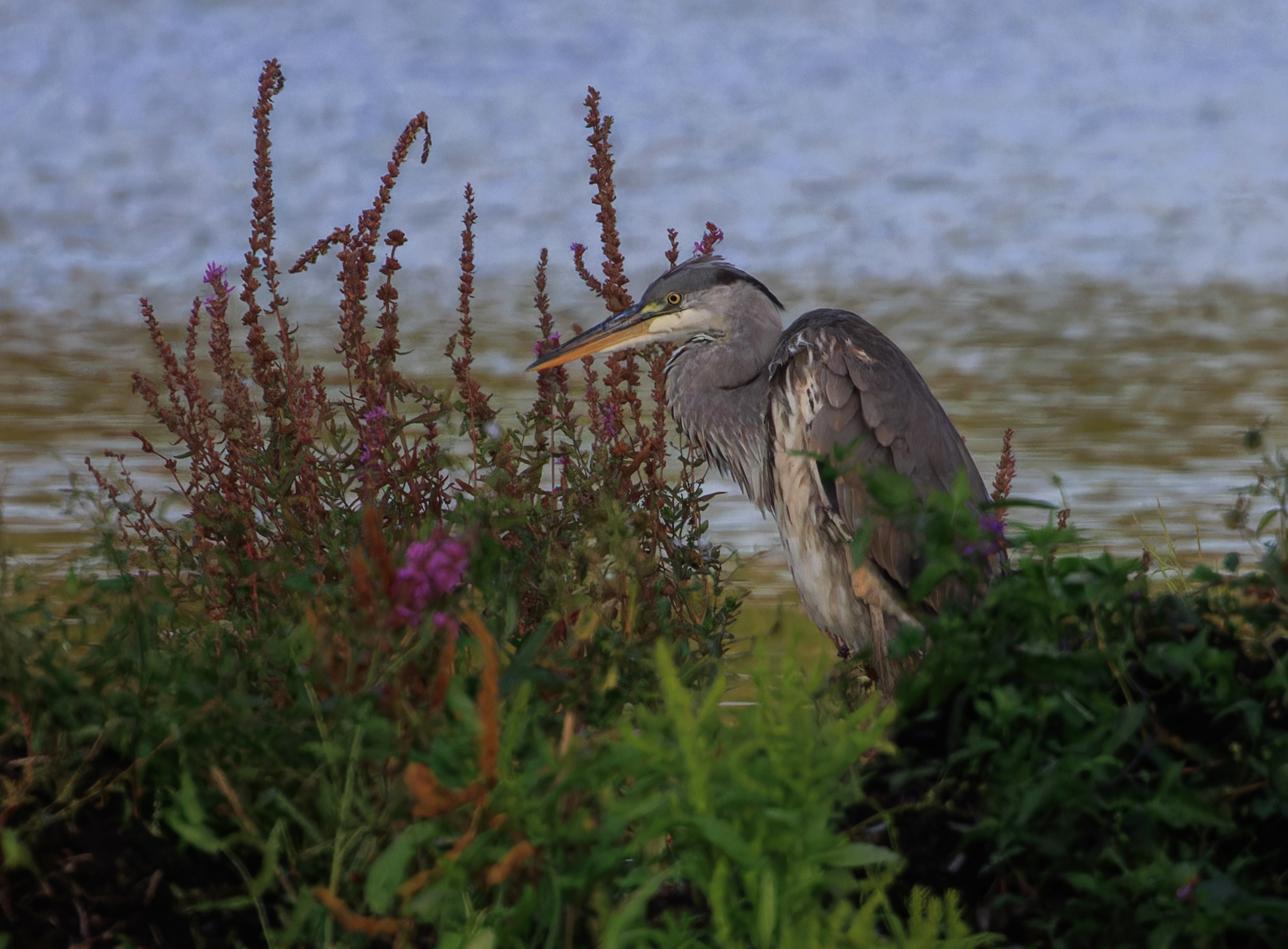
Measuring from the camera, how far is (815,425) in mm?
4832

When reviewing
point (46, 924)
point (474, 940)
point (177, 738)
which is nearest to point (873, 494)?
point (474, 940)

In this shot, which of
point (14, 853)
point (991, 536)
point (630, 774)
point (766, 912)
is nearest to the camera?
point (766, 912)

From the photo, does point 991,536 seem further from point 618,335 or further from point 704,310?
point 704,310

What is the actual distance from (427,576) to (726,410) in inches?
135

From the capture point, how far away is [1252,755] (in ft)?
7.15

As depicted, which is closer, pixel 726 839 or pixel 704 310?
pixel 726 839

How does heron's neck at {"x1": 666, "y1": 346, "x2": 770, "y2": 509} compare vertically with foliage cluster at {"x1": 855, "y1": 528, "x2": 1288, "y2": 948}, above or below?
above

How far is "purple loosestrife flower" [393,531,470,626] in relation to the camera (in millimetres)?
2074

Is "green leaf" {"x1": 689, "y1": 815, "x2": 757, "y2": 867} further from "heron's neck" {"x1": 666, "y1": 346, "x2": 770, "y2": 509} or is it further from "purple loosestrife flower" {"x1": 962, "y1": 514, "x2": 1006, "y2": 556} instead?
"heron's neck" {"x1": 666, "y1": 346, "x2": 770, "y2": 509}

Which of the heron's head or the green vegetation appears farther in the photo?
the heron's head

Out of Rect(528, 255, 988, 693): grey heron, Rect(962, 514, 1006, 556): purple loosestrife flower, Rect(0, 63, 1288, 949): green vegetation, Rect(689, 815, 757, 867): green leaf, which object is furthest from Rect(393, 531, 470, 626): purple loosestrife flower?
Rect(528, 255, 988, 693): grey heron

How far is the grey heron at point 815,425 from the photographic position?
476 cm

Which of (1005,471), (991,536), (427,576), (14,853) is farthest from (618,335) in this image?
(14,853)

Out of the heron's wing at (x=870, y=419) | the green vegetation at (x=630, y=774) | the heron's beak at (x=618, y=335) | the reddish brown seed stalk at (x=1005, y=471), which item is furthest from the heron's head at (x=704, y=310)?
the green vegetation at (x=630, y=774)
